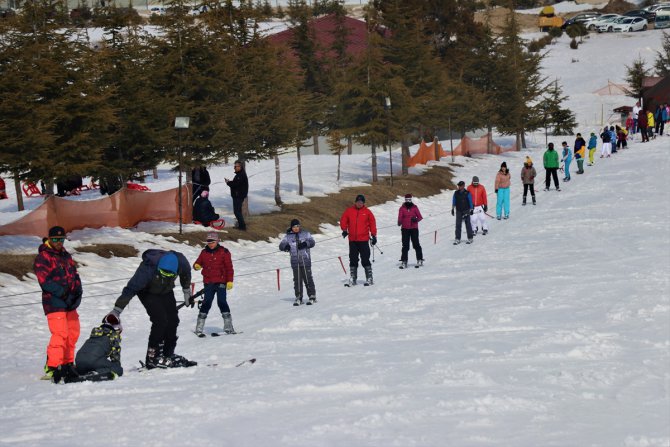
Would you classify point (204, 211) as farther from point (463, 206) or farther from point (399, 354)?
point (399, 354)

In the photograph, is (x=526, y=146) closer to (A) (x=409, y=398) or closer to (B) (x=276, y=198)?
(B) (x=276, y=198)

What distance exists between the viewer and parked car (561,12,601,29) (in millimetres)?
104688

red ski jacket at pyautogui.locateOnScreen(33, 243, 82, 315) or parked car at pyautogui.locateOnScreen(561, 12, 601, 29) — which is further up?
parked car at pyautogui.locateOnScreen(561, 12, 601, 29)

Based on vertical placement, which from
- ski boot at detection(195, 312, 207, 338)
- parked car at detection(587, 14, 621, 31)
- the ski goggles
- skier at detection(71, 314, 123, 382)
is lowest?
ski boot at detection(195, 312, 207, 338)

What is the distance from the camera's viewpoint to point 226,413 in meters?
8.22

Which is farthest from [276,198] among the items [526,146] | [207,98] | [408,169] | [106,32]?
[526,146]

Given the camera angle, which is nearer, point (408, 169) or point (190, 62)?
point (190, 62)

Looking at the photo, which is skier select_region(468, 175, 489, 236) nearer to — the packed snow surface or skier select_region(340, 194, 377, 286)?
the packed snow surface

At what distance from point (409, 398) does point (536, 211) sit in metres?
20.2

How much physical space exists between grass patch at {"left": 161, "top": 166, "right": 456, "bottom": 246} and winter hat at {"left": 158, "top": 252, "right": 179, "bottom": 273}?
12.1 metres

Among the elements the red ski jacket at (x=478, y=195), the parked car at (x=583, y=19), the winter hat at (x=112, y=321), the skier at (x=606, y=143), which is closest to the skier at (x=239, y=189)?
the red ski jacket at (x=478, y=195)

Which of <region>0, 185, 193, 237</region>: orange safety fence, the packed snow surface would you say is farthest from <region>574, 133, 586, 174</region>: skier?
<region>0, 185, 193, 237</region>: orange safety fence

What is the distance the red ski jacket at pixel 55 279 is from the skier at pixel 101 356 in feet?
1.72

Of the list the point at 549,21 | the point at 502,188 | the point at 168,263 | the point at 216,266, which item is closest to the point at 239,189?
the point at 502,188
